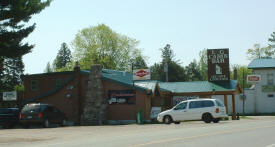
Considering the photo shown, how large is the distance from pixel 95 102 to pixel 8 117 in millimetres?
7277

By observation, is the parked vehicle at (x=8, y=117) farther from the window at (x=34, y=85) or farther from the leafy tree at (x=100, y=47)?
the leafy tree at (x=100, y=47)

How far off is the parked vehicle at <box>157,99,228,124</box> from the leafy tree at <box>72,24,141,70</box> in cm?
4708

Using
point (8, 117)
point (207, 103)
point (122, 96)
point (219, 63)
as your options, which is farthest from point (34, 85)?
point (207, 103)

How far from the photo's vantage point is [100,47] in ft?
257

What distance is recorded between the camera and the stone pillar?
3638 centimetres

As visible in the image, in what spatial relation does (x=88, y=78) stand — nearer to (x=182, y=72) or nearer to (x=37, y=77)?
(x=37, y=77)

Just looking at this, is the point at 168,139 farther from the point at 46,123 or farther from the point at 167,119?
the point at 46,123

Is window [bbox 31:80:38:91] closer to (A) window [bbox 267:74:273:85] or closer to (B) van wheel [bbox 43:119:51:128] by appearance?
(B) van wheel [bbox 43:119:51:128]

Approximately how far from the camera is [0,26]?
31438mm

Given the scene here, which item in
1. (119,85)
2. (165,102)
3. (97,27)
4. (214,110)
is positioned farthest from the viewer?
(97,27)

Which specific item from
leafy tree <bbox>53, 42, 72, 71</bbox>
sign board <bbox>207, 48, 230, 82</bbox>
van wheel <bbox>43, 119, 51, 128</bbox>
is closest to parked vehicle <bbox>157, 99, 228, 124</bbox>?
van wheel <bbox>43, 119, 51, 128</bbox>

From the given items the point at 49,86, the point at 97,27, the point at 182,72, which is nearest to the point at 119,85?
the point at 49,86

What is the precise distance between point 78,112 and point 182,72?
180 ft

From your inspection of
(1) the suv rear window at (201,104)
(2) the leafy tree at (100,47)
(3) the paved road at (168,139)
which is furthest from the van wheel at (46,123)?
(2) the leafy tree at (100,47)
